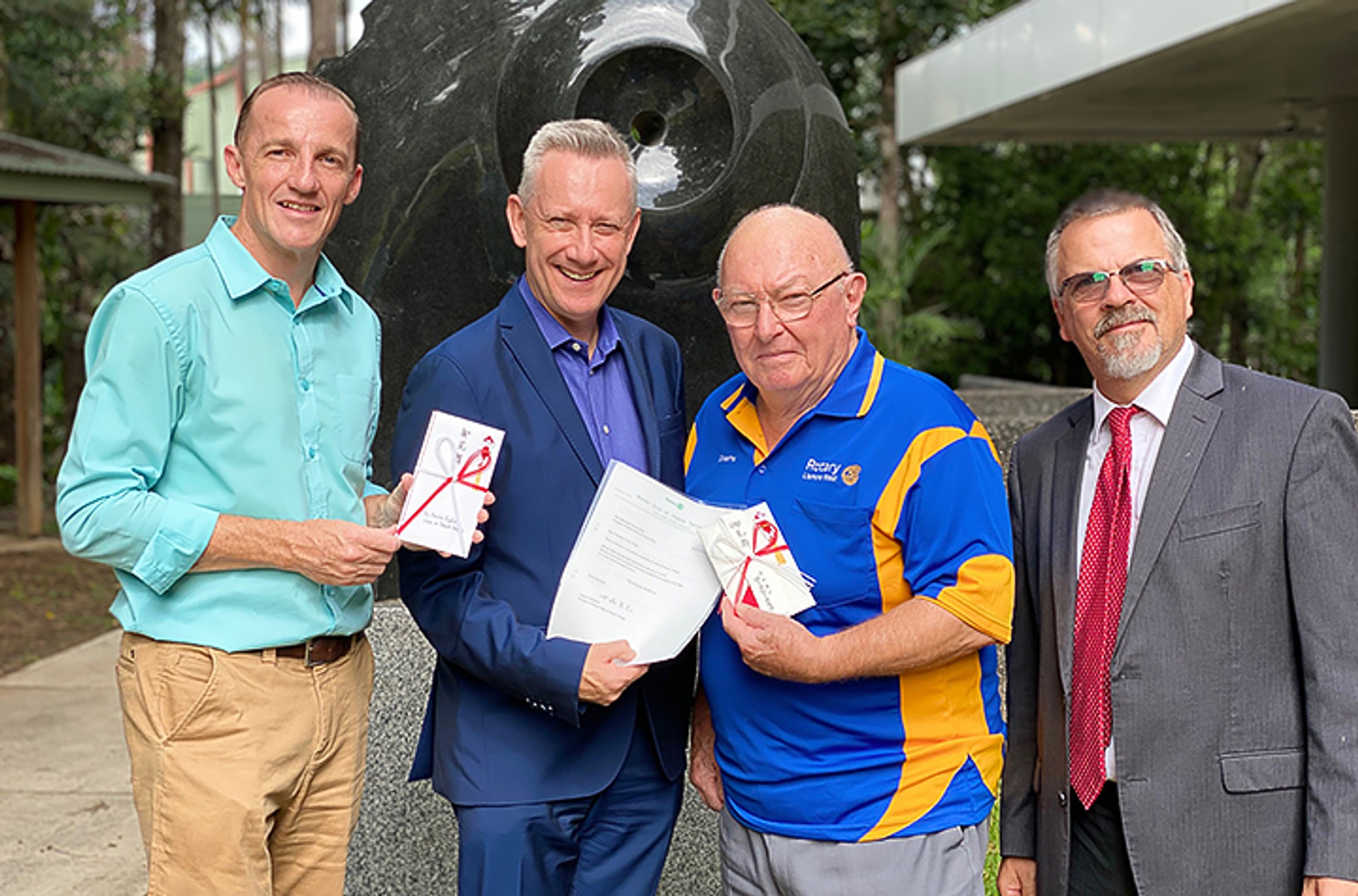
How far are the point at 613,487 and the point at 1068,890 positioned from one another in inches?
43.8

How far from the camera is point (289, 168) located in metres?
2.45

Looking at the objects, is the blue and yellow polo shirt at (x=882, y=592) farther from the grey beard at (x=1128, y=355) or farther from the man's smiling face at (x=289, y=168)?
the man's smiling face at (x=289, y=168)

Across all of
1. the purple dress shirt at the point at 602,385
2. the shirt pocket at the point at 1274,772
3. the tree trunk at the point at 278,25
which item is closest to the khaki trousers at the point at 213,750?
the purple dress shirt at the point at 602,385

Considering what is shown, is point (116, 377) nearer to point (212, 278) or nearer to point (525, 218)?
point (212, 278)

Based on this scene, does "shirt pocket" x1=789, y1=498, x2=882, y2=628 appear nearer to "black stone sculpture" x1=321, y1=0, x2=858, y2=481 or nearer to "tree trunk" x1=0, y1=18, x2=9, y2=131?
"black stone sculpture" x1=321, y1=0, x2=858, y2=481

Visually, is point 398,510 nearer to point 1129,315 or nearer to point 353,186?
point 353,186

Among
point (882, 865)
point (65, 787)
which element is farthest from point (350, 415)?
point (65, 787)

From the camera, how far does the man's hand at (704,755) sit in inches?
102

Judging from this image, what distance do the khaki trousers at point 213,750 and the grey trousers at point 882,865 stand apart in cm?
85

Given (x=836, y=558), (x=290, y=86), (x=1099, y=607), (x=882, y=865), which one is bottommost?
(x=882, y=865)

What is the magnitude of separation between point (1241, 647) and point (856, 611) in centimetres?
64

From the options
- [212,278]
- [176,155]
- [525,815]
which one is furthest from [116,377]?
[176,155]

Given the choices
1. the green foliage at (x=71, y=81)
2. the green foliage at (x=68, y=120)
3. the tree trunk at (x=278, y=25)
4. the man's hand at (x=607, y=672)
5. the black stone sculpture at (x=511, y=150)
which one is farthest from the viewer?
the tree trunk at (x=278, y=25)

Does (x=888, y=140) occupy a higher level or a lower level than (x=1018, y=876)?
higher
